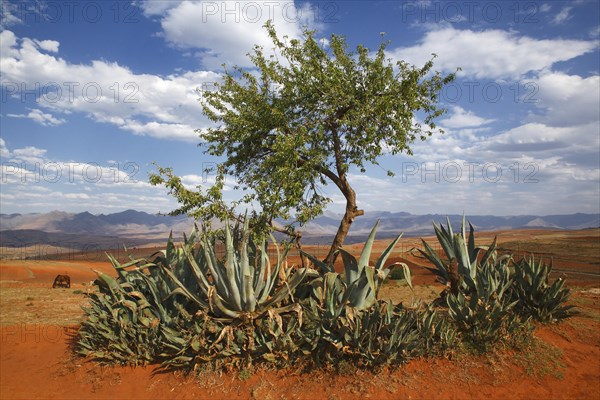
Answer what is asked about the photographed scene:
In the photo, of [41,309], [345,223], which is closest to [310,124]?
[345,223]

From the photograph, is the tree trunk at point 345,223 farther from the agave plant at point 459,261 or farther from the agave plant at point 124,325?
the agave plant at point 124,325

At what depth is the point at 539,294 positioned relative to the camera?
7.25 m

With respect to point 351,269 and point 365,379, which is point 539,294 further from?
point 365,379

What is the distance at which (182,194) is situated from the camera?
851cm

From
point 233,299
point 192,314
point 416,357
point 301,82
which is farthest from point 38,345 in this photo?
point 301,82

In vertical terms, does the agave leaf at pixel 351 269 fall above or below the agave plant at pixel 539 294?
above

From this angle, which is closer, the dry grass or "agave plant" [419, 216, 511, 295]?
"agave plant" [419, 216, 511, 295]

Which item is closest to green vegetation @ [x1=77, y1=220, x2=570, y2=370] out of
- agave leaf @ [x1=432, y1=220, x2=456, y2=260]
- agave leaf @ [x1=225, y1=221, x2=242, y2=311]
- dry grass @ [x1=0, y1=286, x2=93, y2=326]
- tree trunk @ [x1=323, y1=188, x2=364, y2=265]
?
agave leaf @ [x1=225, y1=221, x2=242, y2=311]

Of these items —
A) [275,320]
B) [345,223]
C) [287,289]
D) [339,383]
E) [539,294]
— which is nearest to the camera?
[339,383]

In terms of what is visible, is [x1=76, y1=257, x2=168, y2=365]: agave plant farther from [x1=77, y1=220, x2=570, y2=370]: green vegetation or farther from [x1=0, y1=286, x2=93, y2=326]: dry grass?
[x1=0, y1=286, x2=93, y2=326]: dry grass

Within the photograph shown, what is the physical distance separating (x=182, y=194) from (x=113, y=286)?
2.60 m

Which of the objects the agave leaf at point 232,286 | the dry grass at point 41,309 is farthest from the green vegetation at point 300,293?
the dry grass at point 41,309

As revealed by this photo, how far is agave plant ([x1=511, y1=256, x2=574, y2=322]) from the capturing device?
7082mm

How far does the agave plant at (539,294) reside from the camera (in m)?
7.08
